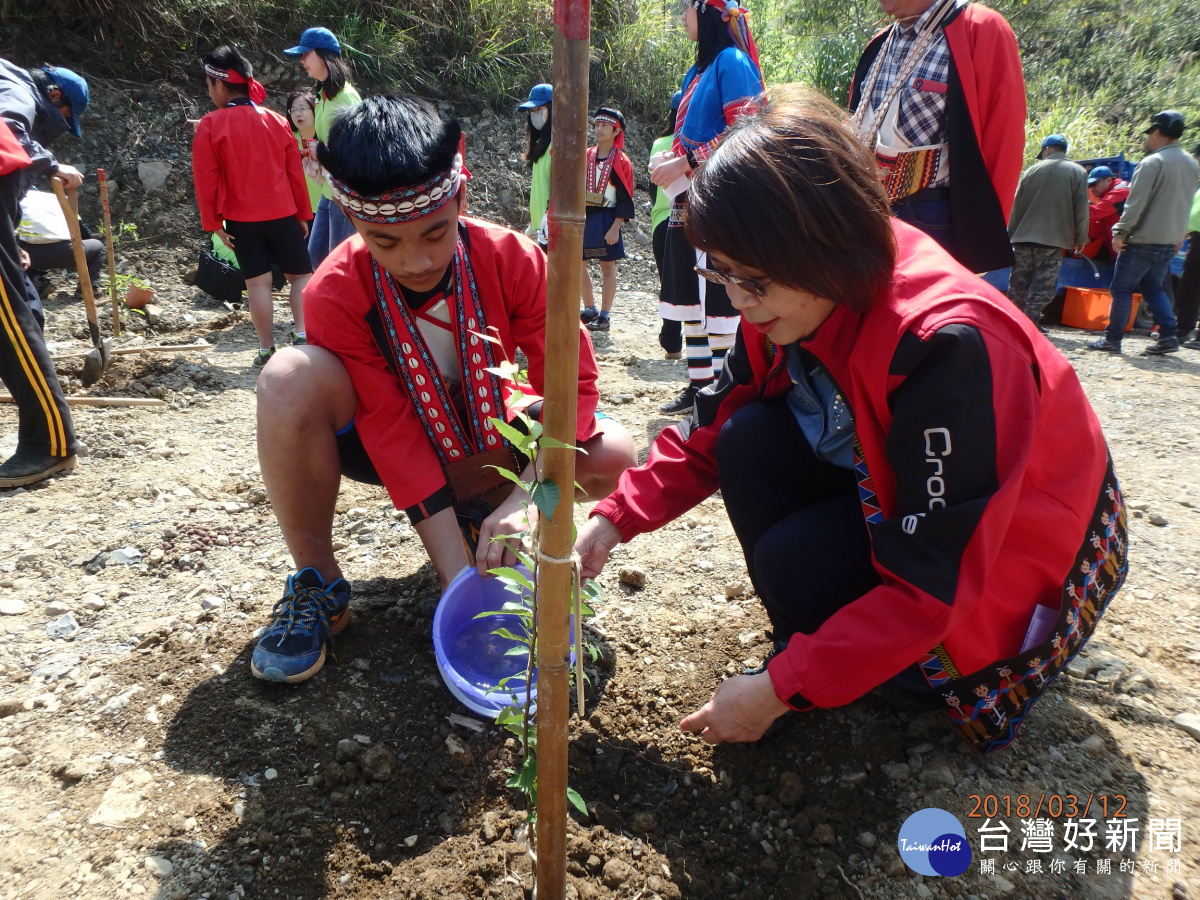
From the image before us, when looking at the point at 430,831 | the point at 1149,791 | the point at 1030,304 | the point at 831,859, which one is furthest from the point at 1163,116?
the point at 430,831

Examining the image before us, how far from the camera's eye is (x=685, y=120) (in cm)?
323

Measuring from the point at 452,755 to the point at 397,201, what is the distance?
1.16 metres

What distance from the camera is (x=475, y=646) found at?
188 cm

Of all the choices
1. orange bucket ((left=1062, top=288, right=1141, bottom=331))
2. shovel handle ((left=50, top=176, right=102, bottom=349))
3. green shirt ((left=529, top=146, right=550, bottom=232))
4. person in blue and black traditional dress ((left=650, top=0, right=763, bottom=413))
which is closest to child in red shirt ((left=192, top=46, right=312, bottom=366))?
shovel handle ((left=50, top=176, right=102, bottom=349))

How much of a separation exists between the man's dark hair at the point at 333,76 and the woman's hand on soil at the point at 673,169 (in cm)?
274

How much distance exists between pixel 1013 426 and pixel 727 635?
102 cm

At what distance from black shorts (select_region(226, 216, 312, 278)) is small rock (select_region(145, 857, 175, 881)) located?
398 cm

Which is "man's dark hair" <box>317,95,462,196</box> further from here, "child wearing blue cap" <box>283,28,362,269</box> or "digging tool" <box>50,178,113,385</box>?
"child wearing blue cap" <box>283,28,362,269</box>

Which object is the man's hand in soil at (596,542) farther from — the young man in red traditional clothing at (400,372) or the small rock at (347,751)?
the small rock at (347,751)

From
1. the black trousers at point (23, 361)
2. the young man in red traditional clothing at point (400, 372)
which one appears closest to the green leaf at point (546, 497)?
the young man in red traditional clothing at point (400, 372)

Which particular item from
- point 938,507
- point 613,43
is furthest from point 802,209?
point 613,43

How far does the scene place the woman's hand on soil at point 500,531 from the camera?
154 centimetres

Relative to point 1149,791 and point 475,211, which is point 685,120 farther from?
point 475,211

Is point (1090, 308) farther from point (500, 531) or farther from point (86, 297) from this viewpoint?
point (86, 297)
